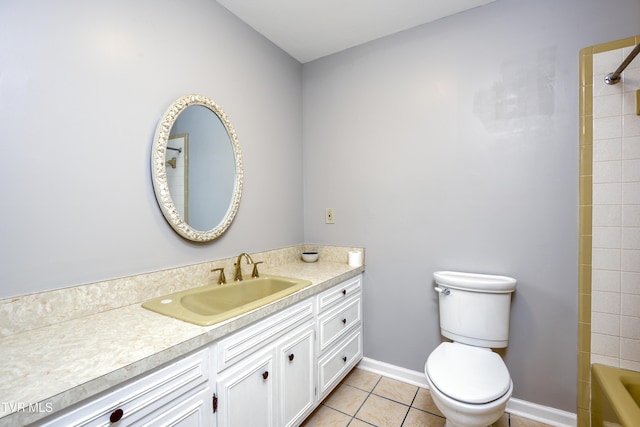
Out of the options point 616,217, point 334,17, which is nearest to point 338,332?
point 616,217

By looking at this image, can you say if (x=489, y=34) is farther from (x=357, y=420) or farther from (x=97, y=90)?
(x=357, y=420)

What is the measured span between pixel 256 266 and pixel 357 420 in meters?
1.10

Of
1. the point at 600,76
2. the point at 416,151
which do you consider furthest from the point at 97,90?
the point at 600,76

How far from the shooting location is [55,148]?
1081mm

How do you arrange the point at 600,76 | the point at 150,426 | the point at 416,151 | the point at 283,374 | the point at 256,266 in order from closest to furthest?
the point at 150,426 → the point at 283,374 → the point at 600,76 → the point at 256,266 → the point at 416,151

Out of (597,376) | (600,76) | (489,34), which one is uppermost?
(489,34)

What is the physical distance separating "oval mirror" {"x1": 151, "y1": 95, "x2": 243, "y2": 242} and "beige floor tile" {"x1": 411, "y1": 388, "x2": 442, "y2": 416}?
1659mm

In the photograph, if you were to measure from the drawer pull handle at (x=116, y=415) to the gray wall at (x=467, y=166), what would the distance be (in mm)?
1686

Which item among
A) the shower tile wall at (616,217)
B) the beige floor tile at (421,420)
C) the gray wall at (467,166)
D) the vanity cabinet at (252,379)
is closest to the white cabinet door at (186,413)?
the vanity cabinet at (252,379)

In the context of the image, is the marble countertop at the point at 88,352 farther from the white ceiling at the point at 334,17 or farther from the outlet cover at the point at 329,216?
the white ceiling at the point at 334,17

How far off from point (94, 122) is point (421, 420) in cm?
228

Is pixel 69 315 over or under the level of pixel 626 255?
under

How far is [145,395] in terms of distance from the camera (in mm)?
832

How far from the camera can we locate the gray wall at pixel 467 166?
1.58m
